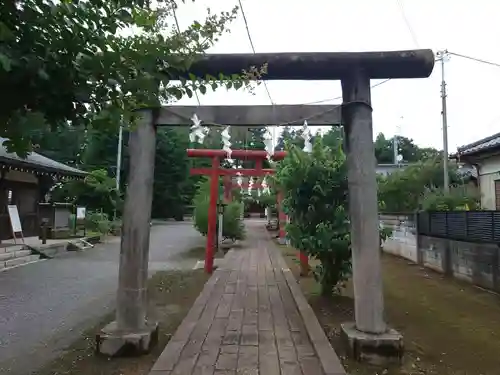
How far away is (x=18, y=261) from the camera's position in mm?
11891

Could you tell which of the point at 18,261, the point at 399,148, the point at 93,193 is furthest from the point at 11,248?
the point at 399,148

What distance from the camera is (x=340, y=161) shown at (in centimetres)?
628

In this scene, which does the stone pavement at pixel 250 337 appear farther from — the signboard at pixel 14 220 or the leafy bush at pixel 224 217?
the signboard at pixel 14 220

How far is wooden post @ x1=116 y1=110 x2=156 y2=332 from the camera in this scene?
169 inches

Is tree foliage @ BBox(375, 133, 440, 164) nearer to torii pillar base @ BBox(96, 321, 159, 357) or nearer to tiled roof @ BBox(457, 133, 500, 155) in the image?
tiled roof @ BBox(457, 133, 500, 155)

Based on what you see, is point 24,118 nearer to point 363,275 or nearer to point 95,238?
point 363,275

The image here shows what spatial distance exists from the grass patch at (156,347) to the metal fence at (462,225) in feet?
18.3

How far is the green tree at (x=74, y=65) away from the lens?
5.72 ft

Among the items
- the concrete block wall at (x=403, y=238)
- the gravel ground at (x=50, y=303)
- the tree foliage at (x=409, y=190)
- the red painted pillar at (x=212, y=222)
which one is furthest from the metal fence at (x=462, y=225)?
the gravel ground at (x=50, y=303)

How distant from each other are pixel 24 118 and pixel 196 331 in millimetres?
3903

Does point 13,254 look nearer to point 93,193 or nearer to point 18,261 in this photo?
point 18,261

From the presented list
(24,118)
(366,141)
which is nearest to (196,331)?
(366,141)

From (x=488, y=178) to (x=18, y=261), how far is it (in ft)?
44.5

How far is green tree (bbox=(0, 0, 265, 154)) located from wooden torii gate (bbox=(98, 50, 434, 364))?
213 cm
